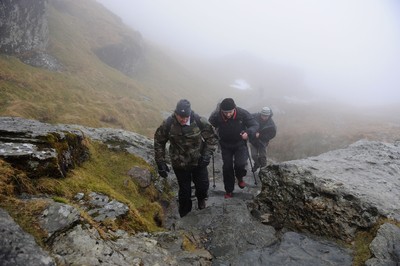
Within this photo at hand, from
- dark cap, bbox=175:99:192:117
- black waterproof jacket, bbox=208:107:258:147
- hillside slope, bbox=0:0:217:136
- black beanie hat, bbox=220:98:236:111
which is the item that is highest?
black beanie hat, bbox=220:98:236:111

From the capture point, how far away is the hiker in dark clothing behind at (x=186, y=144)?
871cm

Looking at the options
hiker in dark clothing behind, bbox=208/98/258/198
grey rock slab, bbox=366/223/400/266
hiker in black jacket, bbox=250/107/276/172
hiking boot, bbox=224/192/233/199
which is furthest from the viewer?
hiker in black jacket, bbox=250/107/276/172

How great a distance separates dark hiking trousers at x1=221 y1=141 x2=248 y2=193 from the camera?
1129 cm

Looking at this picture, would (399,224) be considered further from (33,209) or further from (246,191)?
(33,209)

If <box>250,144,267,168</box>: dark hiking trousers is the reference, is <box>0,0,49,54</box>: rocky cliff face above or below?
above

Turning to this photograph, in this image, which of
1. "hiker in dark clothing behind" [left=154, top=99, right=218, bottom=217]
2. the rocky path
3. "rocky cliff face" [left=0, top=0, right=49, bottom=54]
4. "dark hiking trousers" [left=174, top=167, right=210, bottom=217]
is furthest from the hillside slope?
the rocky path

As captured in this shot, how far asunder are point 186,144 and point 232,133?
264cm

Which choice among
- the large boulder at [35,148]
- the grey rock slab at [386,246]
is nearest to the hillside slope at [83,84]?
the large boulder at [35,148]

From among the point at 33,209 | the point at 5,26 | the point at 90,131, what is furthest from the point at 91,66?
the point at 33,209

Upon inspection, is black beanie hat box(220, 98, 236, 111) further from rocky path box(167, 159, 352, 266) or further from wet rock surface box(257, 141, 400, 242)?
rocky path box(167, 159, 352, 266)

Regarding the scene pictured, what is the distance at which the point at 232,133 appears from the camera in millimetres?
10906

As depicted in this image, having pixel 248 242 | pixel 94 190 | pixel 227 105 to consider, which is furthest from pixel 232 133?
pixel 94 190

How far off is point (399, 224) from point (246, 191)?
6.49 metres

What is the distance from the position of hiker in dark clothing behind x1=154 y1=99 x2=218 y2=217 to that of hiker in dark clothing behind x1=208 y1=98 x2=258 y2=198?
170 centimetres
